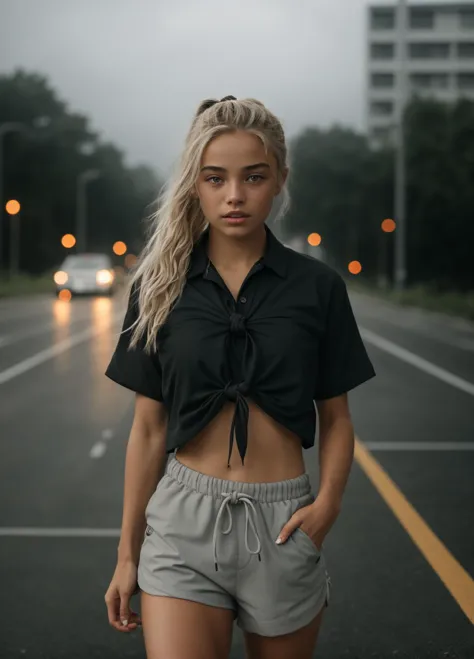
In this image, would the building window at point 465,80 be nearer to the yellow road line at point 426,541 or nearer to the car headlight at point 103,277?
the car headlight at point 103,277

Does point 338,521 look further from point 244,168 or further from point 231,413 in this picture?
point 244,168

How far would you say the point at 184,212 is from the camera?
10.5 feet

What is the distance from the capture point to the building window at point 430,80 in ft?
509

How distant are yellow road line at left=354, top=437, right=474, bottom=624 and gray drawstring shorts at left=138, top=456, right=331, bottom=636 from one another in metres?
3.08

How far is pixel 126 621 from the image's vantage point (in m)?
3.17

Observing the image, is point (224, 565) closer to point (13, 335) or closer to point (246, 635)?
point (246, 635)

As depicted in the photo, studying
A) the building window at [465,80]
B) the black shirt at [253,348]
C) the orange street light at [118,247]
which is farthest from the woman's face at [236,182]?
the building window at [465,80]

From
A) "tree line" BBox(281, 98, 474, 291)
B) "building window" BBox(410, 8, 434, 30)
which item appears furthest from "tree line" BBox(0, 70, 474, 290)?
"building window" BBox(410, 8, 434, 30)

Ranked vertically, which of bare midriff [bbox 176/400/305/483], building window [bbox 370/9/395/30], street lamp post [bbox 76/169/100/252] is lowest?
bare midriff [bbox 176/400/305/483]

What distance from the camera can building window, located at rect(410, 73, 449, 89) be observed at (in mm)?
155000

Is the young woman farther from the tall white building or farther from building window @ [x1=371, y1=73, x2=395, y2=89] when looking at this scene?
building window @ [x1=371, y1=73, x2=395, y2=89]

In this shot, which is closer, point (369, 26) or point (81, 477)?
point (81, 477)

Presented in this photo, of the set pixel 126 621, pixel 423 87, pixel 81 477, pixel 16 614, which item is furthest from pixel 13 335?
pixel 423 87

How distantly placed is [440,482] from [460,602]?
3.45m
